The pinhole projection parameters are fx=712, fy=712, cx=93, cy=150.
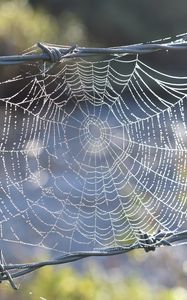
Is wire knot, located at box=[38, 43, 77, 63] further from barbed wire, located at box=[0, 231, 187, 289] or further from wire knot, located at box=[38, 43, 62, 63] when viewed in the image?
barbed wire, located at box=[0, 231, 187, 289]

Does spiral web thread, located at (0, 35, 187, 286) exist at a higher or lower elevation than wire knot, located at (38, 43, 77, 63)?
lower

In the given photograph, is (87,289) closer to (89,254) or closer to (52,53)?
(89,254)

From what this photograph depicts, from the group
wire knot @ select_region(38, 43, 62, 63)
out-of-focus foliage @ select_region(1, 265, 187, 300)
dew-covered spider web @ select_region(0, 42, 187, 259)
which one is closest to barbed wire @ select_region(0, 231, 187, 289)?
wire knot @ select_region(38, 43, 62, 63)

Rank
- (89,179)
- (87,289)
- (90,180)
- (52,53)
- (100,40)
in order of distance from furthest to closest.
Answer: (100,40) → (90,180) → (89,179) → (87,289) → (52,53)

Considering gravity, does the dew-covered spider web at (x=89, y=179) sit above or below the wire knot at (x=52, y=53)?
below

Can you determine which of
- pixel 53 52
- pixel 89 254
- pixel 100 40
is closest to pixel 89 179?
pixel 89 254

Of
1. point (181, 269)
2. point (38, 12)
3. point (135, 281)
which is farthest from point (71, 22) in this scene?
point (135, 281)

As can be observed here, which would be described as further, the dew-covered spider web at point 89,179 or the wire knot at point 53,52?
the dew-covered spider web at point 89,179

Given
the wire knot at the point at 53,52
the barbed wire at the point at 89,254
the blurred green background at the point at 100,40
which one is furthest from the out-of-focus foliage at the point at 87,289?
the wire knot at the point at 53,52

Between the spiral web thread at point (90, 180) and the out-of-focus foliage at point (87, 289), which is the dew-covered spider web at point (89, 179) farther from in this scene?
the out-of-focus foliage at point (87, 289)
